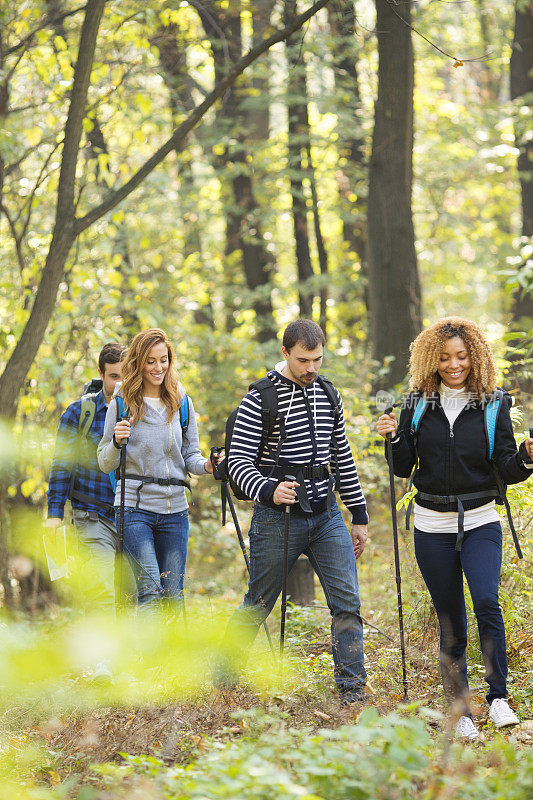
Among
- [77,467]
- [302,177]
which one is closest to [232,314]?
[302,177]

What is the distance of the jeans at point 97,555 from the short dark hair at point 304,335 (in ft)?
6.64

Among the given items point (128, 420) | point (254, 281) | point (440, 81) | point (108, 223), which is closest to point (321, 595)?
point (128, 420)

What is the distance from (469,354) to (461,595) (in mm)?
1371

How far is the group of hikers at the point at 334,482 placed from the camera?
15.8 ft

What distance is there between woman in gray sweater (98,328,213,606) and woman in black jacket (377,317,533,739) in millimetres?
1451

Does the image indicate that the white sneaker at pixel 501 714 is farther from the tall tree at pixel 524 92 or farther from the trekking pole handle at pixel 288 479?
the tall tree at pixel 524 92

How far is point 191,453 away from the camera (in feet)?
19.1

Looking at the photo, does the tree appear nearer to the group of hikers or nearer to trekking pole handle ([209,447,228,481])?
the group of hikers

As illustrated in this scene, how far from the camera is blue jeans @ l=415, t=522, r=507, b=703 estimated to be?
15.4 feet

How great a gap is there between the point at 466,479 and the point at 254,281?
472 inches

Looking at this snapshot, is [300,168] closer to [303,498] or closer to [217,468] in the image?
[217,468]

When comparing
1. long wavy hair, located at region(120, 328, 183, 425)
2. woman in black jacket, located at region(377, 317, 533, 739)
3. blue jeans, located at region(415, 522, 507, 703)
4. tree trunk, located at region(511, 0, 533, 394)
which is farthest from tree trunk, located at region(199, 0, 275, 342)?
blue jeans, located at region(415, 522, 507, 703)

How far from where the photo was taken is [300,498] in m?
4.93

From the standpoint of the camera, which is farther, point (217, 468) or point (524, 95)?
point (524, 95)
